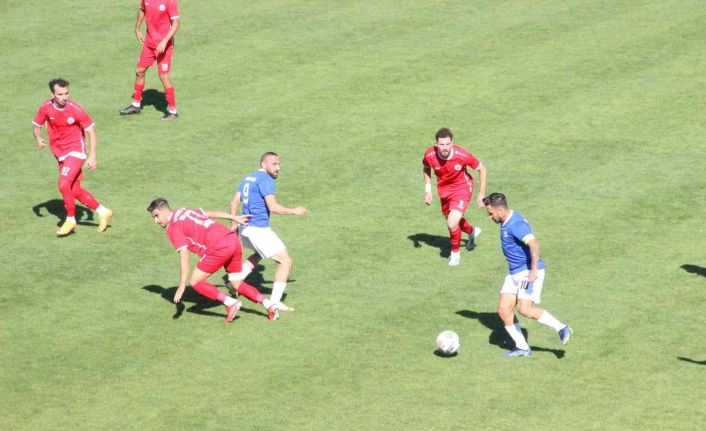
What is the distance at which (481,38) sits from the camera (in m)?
29.1

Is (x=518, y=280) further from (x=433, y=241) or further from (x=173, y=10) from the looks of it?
(x=173, y=10)

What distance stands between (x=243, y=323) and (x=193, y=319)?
0.73 meters

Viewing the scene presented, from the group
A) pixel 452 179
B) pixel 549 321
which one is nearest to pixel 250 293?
pixel 452 179

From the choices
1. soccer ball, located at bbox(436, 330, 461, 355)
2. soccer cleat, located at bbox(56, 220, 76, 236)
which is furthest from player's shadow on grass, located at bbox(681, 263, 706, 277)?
soccer cleat, located at bbox(56, 220, 76, 236)

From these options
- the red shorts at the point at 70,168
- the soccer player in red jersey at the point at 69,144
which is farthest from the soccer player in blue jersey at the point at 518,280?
the red shorts at the point at 70,168

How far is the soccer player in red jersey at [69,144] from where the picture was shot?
19688 mm

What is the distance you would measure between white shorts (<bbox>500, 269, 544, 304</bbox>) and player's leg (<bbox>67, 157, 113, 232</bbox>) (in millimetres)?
7560

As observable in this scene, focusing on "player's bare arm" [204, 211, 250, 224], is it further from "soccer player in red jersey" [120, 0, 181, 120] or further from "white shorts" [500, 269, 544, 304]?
"soccer player in red jersey" [120, 0, 181, 120]

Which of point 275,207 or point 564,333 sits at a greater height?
point 275,207

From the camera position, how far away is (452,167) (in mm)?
18828

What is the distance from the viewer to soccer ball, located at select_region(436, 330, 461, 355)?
15.5m

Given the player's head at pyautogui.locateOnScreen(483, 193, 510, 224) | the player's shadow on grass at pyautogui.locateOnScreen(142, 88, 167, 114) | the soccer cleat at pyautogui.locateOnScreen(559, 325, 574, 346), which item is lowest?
the player's shadow on grass at pyautogui.locateOnScreen(142, 88, 167, 114)

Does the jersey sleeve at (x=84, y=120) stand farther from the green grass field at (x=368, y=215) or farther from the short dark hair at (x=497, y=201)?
the short dark hair at (x=497, y=201)

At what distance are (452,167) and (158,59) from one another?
8373 mm
